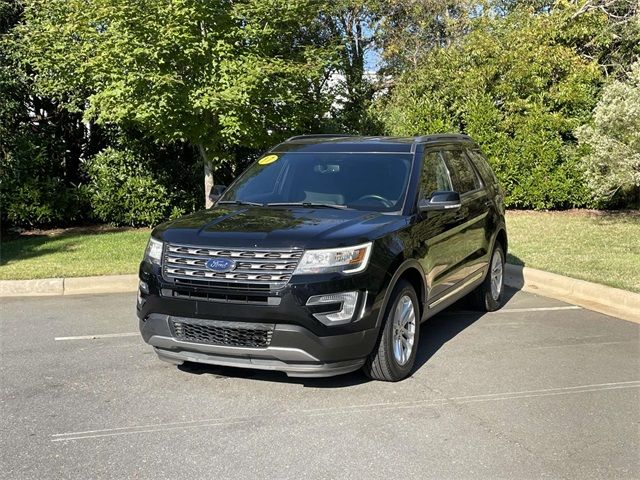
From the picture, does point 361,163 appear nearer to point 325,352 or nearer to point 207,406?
point 325,352

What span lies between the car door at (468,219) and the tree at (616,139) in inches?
217

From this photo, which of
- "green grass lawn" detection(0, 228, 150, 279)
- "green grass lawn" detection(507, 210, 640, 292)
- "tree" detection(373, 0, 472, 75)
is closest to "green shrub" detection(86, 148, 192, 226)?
"green grass lawn" detection(0, 228, 150, 279)

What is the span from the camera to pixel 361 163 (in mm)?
5727

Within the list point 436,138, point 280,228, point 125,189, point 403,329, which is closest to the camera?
point 280,228

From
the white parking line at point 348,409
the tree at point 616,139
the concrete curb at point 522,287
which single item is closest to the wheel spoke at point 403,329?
the white parking line at point 348,409

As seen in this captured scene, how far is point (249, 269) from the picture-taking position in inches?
173

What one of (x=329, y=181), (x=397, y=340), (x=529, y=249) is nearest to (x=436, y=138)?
(x=329, y=181)

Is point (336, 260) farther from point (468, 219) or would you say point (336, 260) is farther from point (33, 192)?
point (33, 192)

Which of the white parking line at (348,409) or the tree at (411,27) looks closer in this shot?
the white parking line at (348,409)

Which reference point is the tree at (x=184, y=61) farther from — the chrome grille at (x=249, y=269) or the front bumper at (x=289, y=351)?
the front bumper at (x=289, y=351)

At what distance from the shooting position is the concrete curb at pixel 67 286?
8.30m

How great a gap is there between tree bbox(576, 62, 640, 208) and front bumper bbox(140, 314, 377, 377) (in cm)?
864

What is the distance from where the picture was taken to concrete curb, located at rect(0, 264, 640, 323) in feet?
24.8

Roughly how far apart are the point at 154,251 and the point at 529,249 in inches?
281
